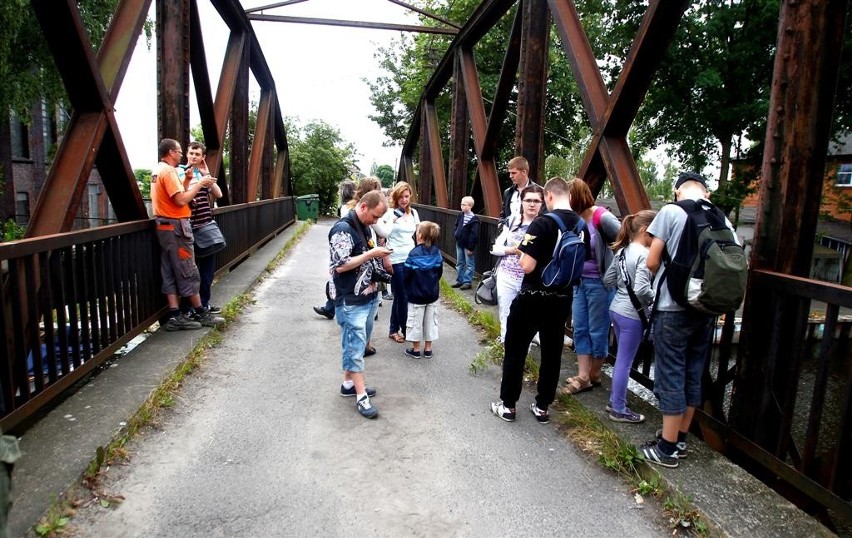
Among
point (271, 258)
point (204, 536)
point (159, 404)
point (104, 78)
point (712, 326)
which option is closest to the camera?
point (204, 536)

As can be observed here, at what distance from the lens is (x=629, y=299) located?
3.64 meters

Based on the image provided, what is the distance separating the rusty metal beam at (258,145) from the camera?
38.5 feet

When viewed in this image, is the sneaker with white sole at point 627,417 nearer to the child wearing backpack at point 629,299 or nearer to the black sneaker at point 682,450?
the child wearing backpack at point 629,299

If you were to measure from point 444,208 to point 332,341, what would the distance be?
630 cm

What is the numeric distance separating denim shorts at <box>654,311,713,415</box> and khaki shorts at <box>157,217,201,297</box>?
409cm

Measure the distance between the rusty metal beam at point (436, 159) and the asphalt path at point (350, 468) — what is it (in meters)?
7.45

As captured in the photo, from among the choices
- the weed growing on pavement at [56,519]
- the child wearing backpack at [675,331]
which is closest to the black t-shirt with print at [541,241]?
the child wearing backpack at [675,331]

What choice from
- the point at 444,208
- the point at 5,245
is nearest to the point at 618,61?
the point at 444,208

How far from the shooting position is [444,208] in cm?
1157

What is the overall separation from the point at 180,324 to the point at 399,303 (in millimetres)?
2023

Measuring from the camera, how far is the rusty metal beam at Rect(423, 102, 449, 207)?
11.9m

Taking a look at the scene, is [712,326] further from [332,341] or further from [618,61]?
[618,61]

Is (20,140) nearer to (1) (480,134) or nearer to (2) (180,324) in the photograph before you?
(1) (480,134)

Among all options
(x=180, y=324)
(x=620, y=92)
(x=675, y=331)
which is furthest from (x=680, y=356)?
(x=180, y=324)
